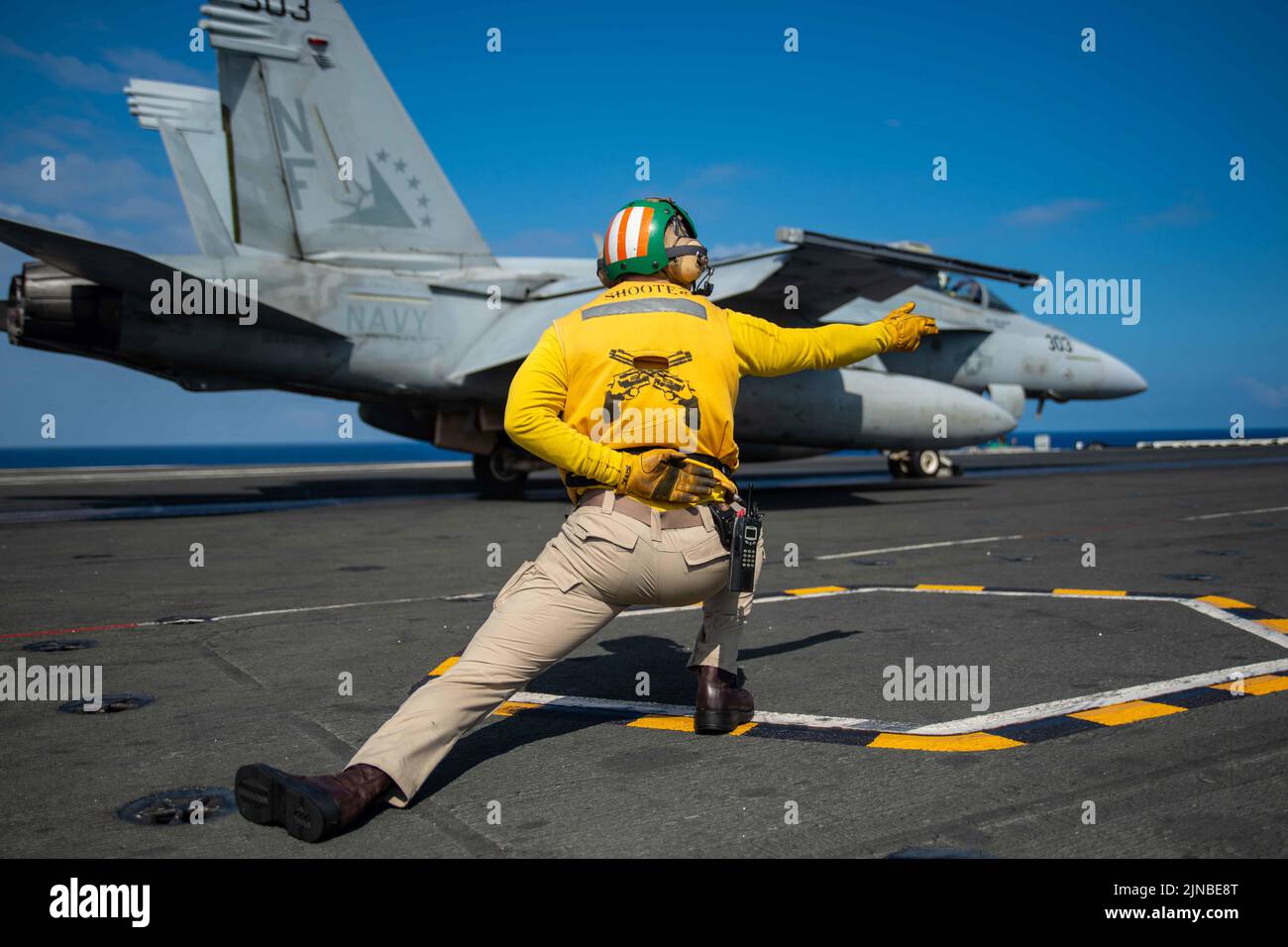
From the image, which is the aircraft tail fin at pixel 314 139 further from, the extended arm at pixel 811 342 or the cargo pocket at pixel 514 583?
the cargo pocket at pixel 514 583

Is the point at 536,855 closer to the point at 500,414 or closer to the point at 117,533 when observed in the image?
the point at 117,533

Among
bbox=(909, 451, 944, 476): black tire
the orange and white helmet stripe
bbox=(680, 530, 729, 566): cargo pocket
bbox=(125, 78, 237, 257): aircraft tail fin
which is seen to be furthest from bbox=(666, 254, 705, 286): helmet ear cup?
bbox=(909, 451, 944, 476): black tire

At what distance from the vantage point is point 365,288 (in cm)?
1457

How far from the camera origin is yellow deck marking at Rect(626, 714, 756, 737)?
4062 mm

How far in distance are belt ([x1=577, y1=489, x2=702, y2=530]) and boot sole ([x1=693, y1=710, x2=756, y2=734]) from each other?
87cm

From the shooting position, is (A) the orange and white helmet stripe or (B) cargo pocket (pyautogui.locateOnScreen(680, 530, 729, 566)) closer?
(B) cargo pocket (pyautogui.locateOnScreen(680, 530, 729, 566))

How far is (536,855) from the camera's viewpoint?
279cm

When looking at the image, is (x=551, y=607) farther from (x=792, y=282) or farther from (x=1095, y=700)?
A: (x=792, y=282)

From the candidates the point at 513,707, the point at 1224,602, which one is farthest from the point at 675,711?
the point at 1224,602

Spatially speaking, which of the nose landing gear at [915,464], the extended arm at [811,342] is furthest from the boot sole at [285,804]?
the nose landing gear at [915,464]

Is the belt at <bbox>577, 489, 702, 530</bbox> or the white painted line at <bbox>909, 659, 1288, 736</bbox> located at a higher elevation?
the belt at <bbox>577, 489, 702, 530</bbox>

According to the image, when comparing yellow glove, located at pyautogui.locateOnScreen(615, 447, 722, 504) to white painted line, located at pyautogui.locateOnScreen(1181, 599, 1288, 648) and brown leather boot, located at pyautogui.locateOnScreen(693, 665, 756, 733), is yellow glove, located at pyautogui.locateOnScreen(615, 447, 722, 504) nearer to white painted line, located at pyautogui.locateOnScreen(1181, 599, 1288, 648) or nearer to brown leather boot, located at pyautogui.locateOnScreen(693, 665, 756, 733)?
brown leather boot, located at pyautogui.locateOnScreen(693, 665, 756, 733)

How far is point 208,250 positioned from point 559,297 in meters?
7.62

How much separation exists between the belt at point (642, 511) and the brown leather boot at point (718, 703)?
77 cm
